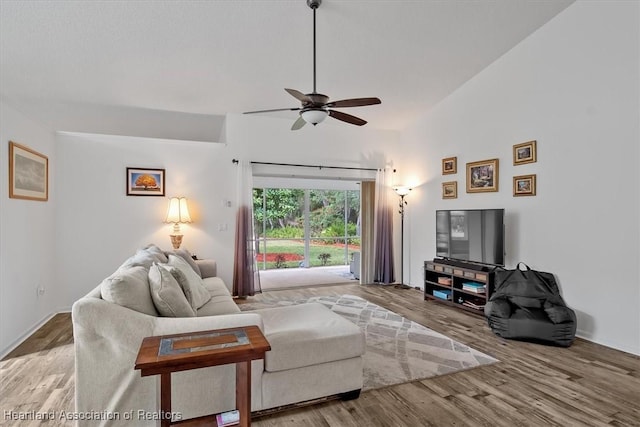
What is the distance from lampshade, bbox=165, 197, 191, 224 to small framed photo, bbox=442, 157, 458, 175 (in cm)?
395

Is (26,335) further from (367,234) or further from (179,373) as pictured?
(367,234)

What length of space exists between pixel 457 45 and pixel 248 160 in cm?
330

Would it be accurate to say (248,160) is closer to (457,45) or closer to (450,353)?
(457,45)

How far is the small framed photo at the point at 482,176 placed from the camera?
468cm

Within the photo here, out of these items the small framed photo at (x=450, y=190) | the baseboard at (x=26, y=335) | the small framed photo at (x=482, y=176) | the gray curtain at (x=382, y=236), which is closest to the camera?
the baseboard at (x=26, y=335)

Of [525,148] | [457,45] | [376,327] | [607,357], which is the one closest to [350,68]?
[457,45]

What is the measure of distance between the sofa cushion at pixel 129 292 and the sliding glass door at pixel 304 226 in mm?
6069

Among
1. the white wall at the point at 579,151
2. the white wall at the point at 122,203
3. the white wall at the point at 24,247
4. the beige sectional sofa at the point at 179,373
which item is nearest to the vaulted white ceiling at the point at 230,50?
the white wall at the point at 579,151

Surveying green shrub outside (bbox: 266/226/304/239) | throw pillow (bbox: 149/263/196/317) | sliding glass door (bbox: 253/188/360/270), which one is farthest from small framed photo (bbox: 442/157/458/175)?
throw pillow (bbox: 149/263/196/317)

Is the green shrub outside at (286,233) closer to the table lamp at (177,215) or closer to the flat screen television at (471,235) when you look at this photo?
the table lamp at (177,215)

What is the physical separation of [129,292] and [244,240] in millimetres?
3255

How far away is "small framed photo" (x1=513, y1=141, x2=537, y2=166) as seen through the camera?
4168mm

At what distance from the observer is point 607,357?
3.19 meters

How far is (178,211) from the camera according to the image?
16.4ft
